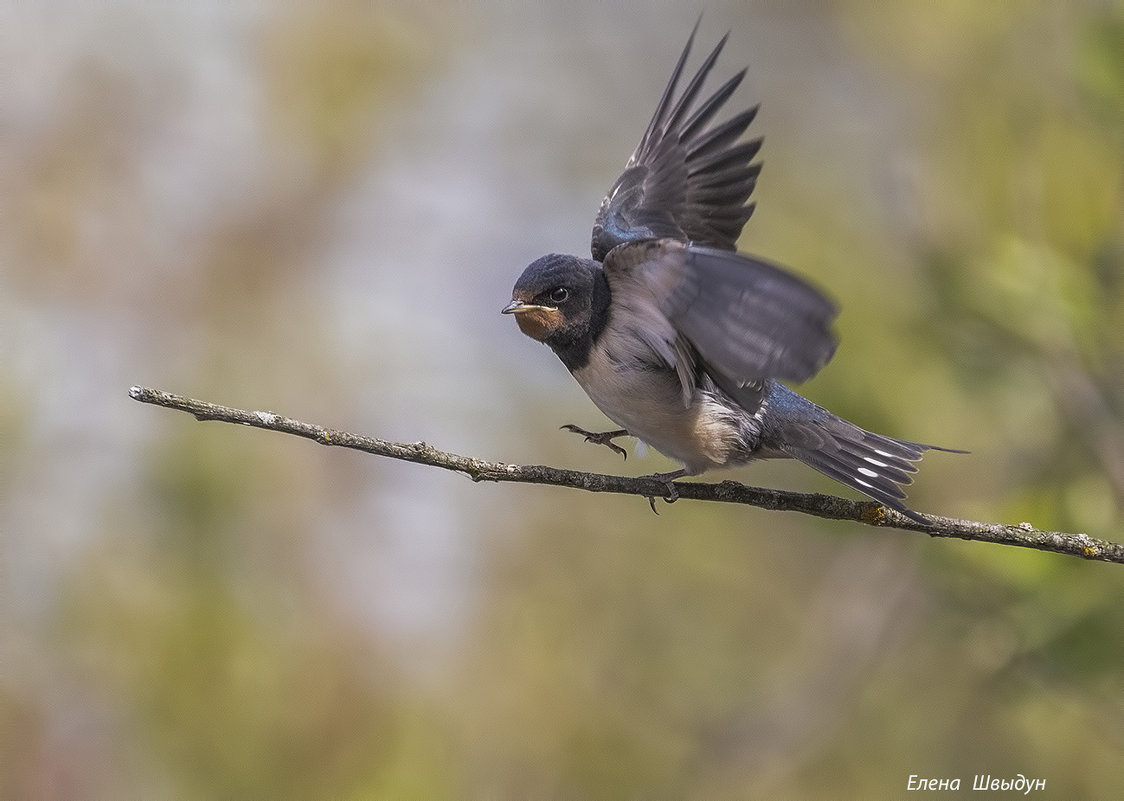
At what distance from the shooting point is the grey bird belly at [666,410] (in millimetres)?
4246

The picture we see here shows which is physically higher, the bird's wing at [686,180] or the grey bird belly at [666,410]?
the bird's wing at [686,180]

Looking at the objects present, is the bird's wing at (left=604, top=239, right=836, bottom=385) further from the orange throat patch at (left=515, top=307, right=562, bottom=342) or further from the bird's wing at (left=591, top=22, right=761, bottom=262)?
the bird's wing at (left=591, top=22, right=761, bottom=262)

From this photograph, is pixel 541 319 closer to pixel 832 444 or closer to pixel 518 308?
pixel 518 308

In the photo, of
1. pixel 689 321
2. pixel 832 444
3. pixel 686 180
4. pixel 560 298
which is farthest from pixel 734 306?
pixel 686 180

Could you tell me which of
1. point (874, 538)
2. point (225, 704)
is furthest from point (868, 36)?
point (225, 704)

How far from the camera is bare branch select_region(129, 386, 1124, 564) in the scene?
2.80 meters

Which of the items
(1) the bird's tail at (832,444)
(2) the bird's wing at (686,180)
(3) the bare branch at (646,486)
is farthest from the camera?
(2) the bird's wing at (686,180)

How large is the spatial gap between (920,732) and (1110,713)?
101 inches

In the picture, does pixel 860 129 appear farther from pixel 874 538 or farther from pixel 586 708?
pixel 586 708

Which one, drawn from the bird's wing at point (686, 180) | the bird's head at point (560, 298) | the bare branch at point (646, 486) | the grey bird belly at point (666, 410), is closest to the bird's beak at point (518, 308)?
the bird's head at point (560, 298)

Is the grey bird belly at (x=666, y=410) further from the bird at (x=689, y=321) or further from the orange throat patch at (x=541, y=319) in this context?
the orange throat patch at (x=541, y=319)

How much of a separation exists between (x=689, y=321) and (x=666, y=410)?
32.7 inches

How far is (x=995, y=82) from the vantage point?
6.98 m

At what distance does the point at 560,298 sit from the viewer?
4312mm
